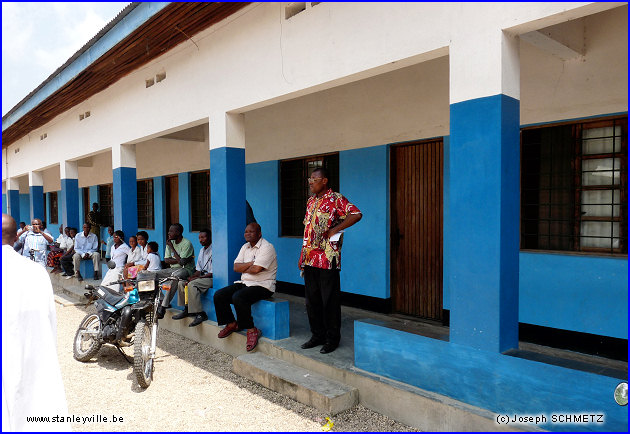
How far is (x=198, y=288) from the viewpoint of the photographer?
5.52 meters

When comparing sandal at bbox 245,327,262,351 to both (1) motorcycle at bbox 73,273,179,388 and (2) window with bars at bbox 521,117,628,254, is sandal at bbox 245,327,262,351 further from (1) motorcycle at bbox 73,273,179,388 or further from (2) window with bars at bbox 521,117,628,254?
(2) window with bars at bbox 521,117,628,254

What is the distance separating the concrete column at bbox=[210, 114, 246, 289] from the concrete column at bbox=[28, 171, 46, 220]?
338 inches

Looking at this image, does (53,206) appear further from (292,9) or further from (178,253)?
(292,9)

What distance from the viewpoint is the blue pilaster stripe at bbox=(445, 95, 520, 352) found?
9.51 feet

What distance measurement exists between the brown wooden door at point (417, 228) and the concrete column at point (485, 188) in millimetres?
2153

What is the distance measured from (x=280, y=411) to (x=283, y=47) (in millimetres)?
3284

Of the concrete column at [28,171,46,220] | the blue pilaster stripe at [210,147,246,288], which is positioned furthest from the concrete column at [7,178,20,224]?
the blue pilaster stripe at [210,147,246,288]

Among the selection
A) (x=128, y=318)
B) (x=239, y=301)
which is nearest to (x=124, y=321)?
(x=128, y=318)

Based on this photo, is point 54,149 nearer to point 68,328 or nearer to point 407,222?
point 68,328

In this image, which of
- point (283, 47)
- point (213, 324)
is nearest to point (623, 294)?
point (283, 47)

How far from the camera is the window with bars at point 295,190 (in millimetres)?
6871

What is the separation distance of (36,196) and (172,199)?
4.27 meters

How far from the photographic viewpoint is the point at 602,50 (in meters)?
3.83

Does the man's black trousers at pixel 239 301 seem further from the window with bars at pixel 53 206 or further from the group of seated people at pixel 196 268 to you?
the window with bars at pixel 53 206
